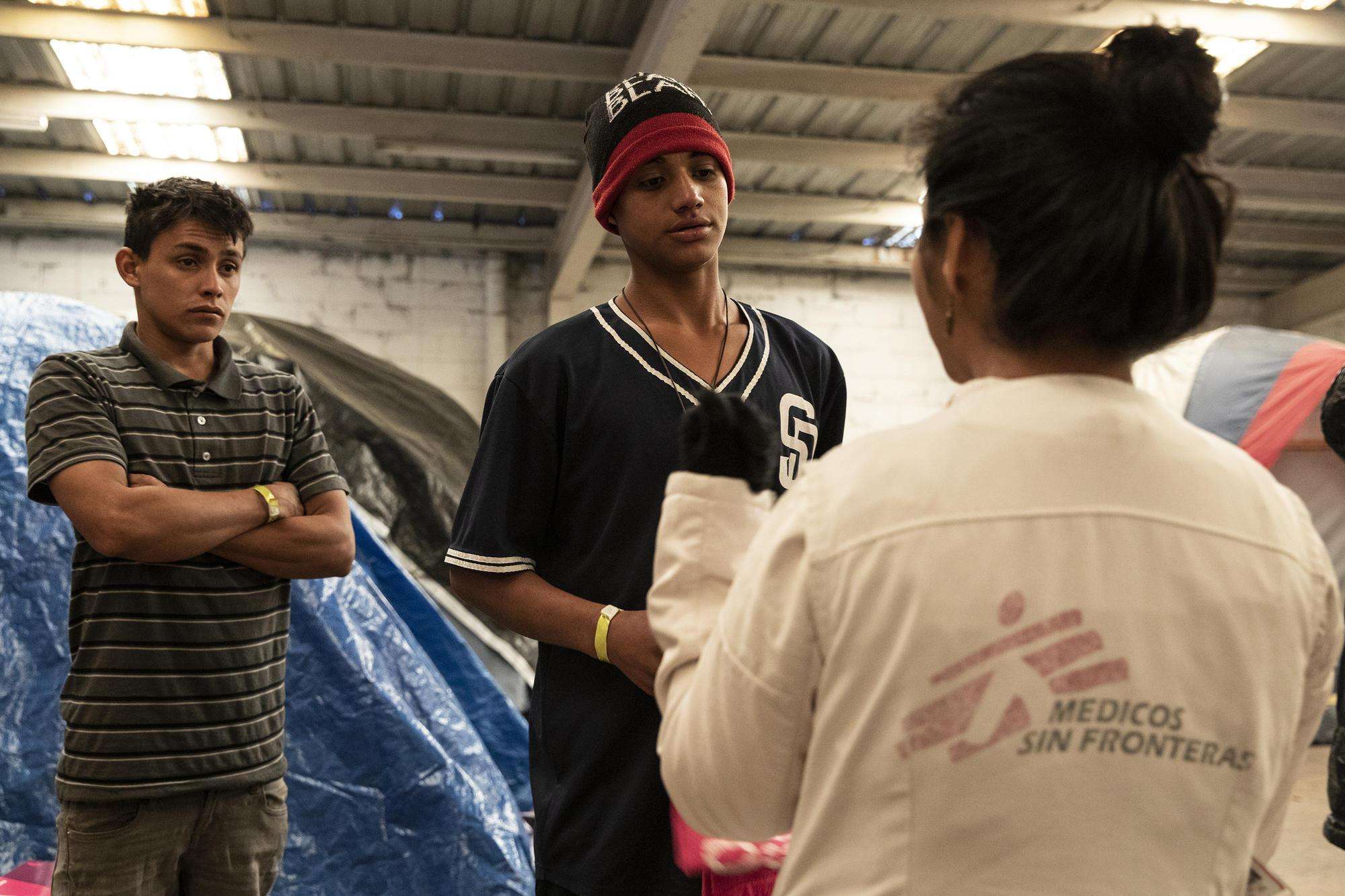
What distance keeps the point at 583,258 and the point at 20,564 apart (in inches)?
187

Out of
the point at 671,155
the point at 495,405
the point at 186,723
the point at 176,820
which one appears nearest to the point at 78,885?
the point at 176,820

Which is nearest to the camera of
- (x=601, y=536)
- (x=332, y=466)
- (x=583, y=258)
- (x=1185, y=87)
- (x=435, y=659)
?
(x=1185, y=87)

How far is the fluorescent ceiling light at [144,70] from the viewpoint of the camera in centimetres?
512

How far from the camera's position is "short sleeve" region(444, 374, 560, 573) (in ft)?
4.03

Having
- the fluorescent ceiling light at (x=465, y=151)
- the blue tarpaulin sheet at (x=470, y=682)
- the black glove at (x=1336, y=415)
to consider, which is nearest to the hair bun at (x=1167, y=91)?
the black glove at (x=1336, y=415)

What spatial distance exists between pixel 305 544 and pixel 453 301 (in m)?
6.38

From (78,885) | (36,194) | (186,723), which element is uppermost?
(36,194)

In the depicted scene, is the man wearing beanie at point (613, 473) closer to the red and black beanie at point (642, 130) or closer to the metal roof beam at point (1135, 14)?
the red and black beanie at point (642, 130)

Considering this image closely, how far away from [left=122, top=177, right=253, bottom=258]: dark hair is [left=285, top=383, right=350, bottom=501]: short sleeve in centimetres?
31

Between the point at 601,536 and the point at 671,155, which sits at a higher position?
the point at 671,155

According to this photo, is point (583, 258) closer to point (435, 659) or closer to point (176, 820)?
point (435, 659)

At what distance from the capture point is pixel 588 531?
126 cm

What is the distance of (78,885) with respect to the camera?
1531mm

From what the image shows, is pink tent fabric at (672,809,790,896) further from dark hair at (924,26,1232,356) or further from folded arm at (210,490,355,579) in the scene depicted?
folded arm at (210,490,355,579)
